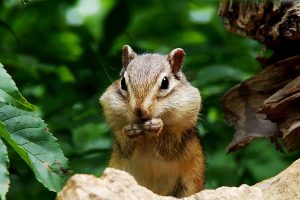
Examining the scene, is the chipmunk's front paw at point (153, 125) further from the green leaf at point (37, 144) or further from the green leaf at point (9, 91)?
the green leaf at point (9, 91)

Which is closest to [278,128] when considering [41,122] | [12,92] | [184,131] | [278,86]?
[278,86]

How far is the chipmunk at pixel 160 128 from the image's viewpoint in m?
5.12

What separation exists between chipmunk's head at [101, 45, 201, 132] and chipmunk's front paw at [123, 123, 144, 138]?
4 cm

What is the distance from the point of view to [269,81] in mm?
5590

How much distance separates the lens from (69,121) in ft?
19.3

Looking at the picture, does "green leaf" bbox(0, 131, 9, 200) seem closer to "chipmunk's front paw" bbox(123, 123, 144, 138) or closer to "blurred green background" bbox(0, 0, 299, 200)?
"chipmunk's front paw" bbox(123, 123, 144, 138)

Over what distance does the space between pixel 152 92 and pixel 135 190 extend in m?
1.30

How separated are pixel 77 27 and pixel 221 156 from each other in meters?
2.00

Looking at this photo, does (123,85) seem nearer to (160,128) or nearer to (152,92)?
(152,92)

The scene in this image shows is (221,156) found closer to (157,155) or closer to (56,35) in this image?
(157,155)

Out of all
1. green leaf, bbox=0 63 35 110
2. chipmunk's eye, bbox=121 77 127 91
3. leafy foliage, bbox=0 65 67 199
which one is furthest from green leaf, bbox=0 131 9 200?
chipmunk's eye, bbox=121 77 127 91

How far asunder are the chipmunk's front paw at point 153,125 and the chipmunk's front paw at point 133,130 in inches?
1.8

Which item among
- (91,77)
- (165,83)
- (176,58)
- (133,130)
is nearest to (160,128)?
(133,130)

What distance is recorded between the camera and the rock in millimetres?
3607
